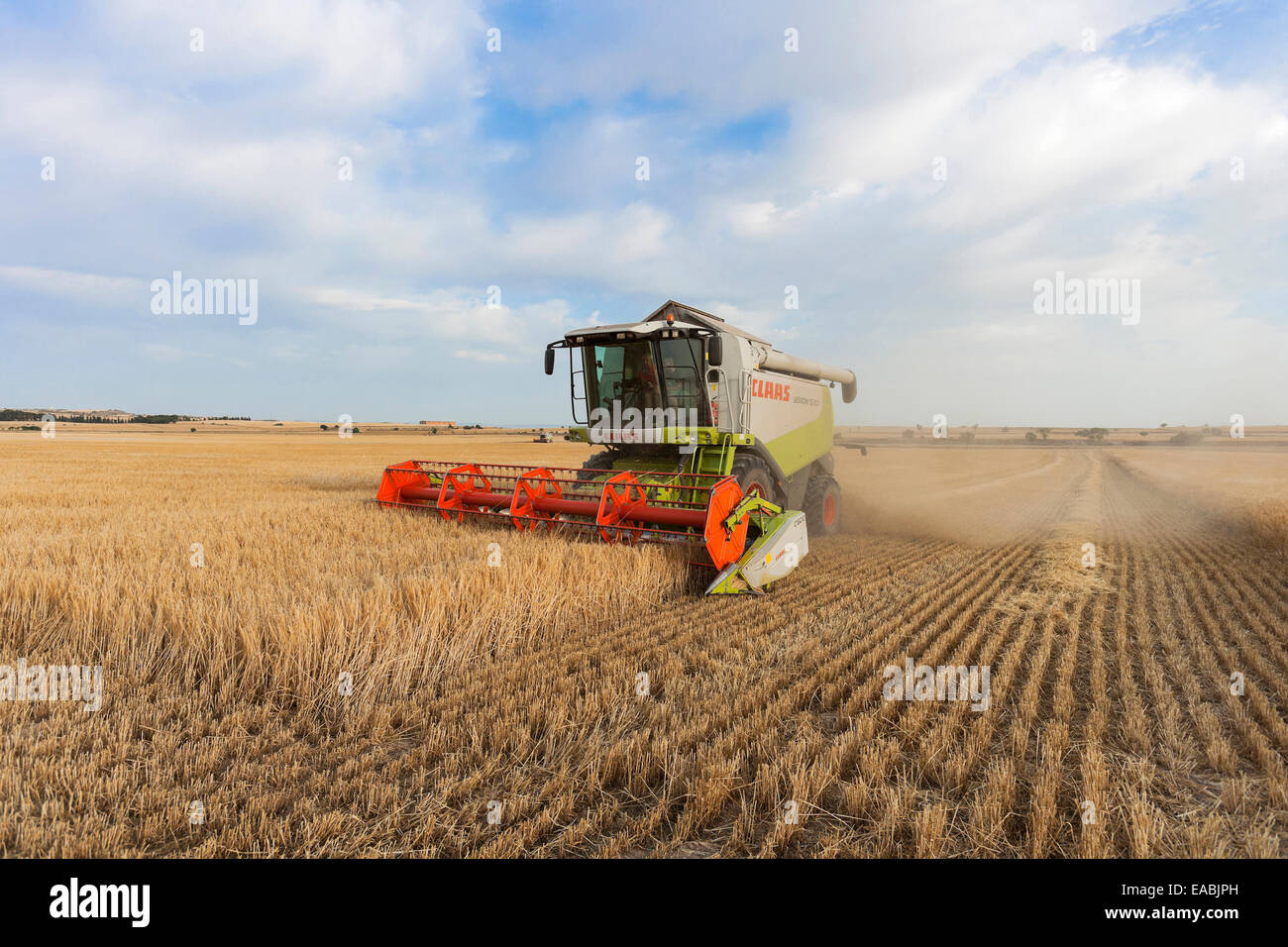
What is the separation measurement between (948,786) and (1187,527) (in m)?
12.1

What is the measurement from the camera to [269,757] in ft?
8.39

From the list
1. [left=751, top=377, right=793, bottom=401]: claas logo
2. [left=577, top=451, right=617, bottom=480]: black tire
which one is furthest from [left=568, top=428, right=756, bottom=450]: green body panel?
[left=577, top=451, right=617, bottom=480]: black tire

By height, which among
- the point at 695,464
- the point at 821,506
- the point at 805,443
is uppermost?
the point at 805,443

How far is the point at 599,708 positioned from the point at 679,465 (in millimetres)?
4867

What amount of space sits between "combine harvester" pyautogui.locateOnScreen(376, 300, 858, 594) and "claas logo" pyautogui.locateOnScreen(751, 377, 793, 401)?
1.2 inches

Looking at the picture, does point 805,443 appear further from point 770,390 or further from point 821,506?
point 770,390

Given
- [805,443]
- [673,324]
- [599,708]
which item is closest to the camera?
[599,708]

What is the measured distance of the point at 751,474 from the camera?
7598 millimetres

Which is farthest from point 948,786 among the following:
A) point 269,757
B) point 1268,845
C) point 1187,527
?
point 1187,527

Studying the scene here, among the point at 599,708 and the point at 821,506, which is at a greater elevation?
the point at 821,506

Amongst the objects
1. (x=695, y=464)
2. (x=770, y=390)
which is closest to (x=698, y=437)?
(x=695, y=464)

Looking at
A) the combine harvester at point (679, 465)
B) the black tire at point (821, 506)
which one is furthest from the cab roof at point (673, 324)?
the black tire at point (821, 506)

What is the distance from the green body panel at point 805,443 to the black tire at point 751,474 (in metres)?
0.55

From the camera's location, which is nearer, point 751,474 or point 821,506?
point 751,474
